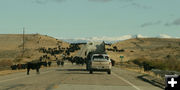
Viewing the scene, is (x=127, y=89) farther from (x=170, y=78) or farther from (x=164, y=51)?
(x=164, y=51)

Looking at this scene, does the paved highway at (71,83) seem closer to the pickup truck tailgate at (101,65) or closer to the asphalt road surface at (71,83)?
the asphalt road surface at (71,83)

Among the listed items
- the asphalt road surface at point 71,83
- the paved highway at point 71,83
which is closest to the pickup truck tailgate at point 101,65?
the paved highway at point 71,83

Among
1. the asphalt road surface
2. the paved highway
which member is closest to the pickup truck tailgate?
the paved highway

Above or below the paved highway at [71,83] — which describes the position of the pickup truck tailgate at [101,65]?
above

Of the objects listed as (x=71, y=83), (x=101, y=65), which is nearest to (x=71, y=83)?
(x=71, y=83)

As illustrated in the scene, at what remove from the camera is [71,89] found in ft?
53.2

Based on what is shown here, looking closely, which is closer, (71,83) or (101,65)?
(71,83)

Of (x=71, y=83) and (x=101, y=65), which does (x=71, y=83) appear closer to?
(x=71, y=83)

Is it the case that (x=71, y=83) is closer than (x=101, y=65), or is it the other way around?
(x=71, y=83)

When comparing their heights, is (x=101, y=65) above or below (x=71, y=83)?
above

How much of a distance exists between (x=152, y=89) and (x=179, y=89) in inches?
487

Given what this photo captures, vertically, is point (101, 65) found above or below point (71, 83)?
above

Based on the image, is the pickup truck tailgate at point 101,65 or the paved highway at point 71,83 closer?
the paved highway at point 71,83

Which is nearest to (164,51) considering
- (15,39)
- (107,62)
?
(15,39)
